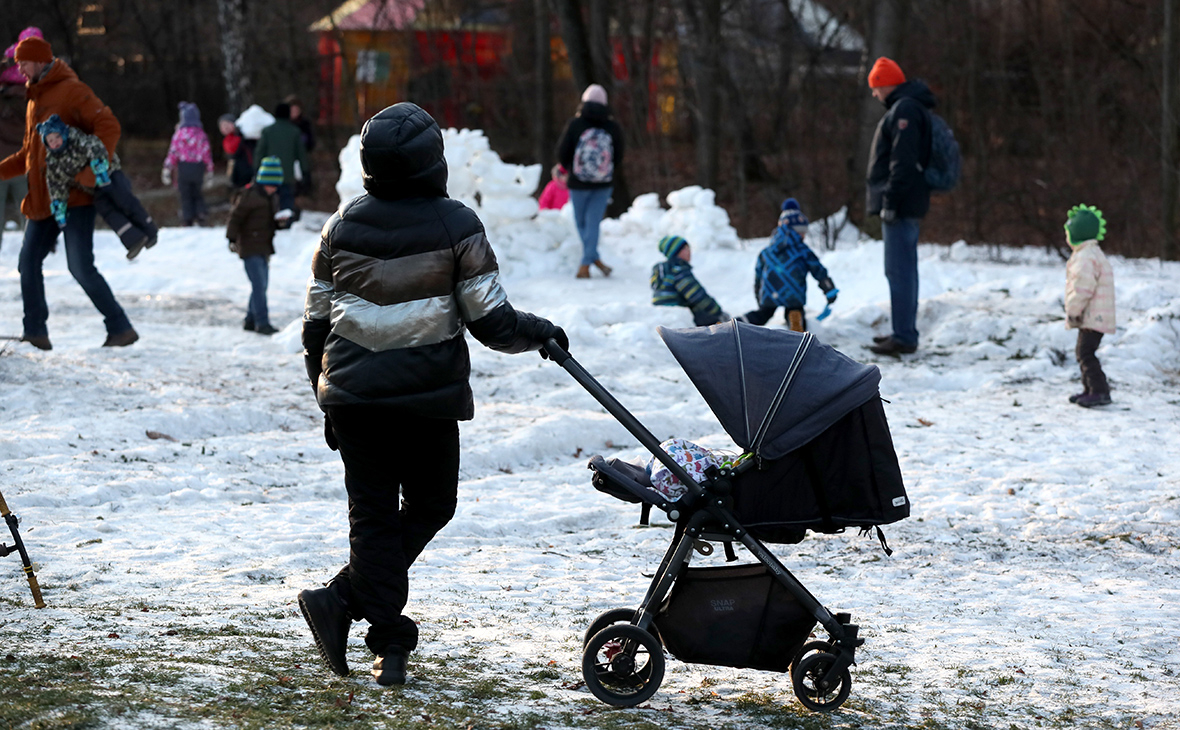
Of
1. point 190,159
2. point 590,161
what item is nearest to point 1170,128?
point 590,161

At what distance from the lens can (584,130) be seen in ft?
43.8

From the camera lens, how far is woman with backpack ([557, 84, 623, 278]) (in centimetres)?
1322

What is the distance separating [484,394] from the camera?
29.1 ft

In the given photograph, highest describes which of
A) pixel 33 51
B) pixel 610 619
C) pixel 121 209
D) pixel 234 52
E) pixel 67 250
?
pixel 234 52

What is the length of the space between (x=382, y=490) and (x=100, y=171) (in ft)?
17.6

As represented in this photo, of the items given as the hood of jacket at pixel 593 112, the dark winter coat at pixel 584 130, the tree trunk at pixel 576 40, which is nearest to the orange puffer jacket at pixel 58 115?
the dark winter coat at pixel 584 130

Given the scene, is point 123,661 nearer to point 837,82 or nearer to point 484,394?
point 484,394

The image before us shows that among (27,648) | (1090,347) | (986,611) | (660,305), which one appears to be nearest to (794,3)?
(660,305)

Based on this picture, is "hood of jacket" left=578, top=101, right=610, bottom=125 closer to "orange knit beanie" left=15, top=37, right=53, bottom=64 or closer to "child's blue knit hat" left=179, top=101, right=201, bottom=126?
"orange knit beanie" left=15, top=37, right=53, bottom=64

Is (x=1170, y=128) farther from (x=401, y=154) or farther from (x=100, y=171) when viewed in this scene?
(x=401, y=154)

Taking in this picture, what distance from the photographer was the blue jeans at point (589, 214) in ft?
44.1

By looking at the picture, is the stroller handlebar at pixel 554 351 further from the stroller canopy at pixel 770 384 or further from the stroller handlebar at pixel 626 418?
the stroller canopy at pixel 770 384

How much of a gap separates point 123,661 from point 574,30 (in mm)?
16048

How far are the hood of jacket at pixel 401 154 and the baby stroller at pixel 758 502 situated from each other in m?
0.63
